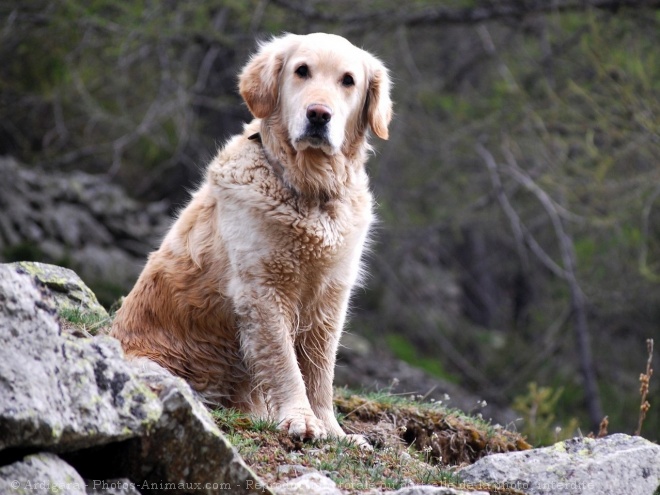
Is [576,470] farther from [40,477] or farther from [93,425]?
[40,477]

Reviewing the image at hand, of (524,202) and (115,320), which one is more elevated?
(524,202)

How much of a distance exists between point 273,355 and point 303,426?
44 cm

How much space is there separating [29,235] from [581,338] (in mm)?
7669

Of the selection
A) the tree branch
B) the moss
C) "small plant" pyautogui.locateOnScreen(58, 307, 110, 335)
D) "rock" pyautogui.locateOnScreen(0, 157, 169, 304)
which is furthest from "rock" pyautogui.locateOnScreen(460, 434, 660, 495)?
the tree branch

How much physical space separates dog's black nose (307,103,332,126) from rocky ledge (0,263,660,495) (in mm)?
1619

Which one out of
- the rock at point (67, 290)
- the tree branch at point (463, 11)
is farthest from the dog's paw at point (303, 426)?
the tree branch at point (463, 11)

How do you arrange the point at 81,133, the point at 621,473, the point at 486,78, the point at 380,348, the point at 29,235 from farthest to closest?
the point at 486,78 → the point at 380,348 → the point at 81,133 → the point at 29,235 → the point at 621,473

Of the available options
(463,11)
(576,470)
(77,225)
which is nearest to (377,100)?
(576,470)

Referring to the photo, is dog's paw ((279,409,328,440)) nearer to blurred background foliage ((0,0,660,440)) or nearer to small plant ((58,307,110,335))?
small plant ((58,307,110,335))

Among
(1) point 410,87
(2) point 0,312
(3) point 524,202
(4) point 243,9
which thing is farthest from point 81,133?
(2) point 0,312

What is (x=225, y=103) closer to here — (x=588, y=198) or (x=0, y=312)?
(x=588, y=198)

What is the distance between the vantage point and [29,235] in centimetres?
991

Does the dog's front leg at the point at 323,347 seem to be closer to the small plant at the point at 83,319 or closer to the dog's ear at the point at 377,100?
the dog's ear at the point at 377,100

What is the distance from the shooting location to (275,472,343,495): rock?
3.37 meters
